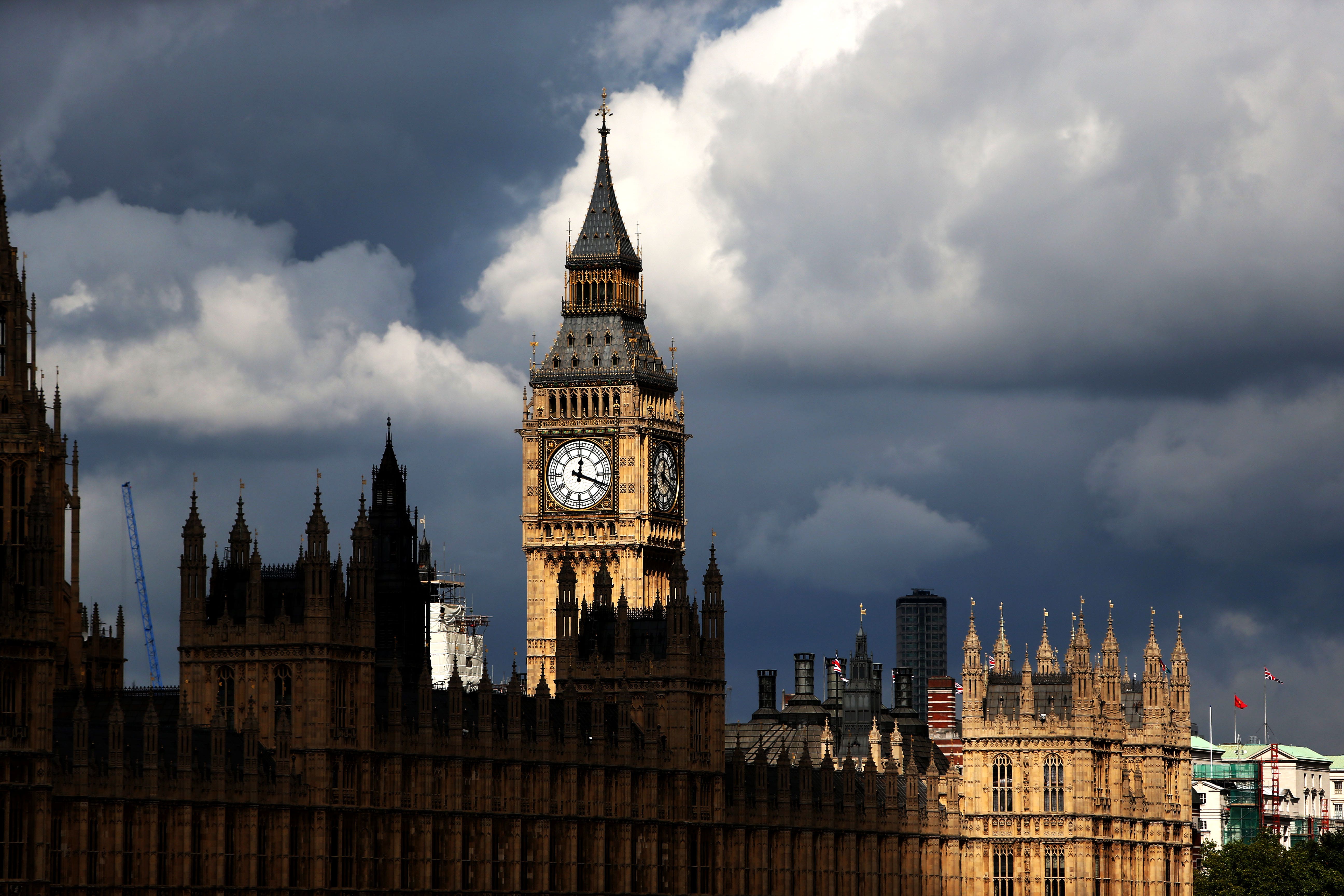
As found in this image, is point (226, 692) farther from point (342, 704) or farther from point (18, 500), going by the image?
point (18, 500)

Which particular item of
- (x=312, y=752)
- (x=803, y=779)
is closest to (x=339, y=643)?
(x=312, y=752)

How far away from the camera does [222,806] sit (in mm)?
141750

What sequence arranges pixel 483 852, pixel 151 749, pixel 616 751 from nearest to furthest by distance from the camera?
1. pixel 151 749
2. pixel 483 852
3. pixel 616 751

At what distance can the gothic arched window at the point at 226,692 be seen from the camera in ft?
493

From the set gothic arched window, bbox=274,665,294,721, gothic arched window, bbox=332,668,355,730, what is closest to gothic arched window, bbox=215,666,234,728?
A: gothic arched window, bbox=274,665,294,721

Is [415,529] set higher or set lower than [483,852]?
higher

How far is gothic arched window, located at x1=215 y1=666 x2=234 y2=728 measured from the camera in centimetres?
15038

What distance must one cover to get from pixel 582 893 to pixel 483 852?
1130cm

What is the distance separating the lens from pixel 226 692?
150625mm

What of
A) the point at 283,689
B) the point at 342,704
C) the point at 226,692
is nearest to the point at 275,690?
the point at 283,689

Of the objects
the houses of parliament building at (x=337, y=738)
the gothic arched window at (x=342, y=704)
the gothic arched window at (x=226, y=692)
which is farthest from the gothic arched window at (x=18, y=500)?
the gothic arched window at (x=342, y=704)

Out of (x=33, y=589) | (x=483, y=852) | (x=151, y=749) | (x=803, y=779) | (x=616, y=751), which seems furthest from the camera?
(x=803, y=779)

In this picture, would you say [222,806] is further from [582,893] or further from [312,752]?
[582,893]

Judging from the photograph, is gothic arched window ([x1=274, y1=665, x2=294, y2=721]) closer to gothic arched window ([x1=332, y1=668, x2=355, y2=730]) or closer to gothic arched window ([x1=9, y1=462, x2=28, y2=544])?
gothic arched window ([x1=332, y1=668, x2=355, y2=730])
